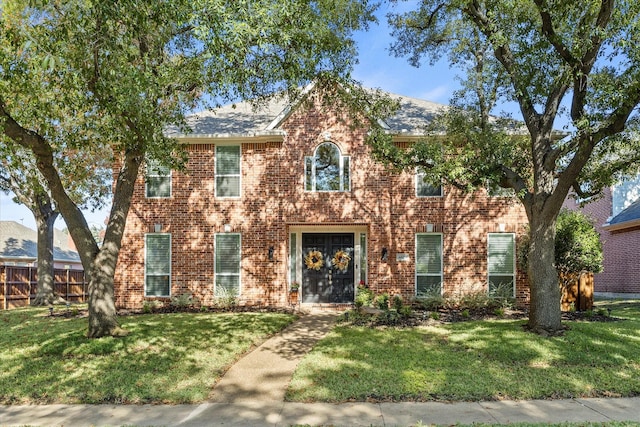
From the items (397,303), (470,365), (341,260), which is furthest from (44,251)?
(470,365)

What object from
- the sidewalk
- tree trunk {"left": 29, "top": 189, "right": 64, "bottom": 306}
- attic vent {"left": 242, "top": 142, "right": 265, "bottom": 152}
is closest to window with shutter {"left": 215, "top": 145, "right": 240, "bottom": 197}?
attic vent {"left": 242, "top": 142, "right": 265, "bottom": 152}

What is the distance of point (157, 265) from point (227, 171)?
3.74 meters

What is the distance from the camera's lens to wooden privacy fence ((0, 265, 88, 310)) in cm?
1602

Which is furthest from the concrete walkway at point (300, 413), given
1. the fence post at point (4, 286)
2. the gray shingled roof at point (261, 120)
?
the fence post at point (4, 286)

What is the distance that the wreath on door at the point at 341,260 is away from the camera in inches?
550

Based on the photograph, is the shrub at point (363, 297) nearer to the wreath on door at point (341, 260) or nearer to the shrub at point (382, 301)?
the shrub at point (382, 301)

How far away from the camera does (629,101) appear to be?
24.0 feet

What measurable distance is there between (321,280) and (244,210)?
332 cm

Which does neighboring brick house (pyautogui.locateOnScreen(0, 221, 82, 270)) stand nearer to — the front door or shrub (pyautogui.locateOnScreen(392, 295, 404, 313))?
the front door

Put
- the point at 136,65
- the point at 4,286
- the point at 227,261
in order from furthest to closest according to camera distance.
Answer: the point at 4,286, the point at 227,261, the point at 136,65

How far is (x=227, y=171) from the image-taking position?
14031mm

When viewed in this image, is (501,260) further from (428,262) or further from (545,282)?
(545,282)

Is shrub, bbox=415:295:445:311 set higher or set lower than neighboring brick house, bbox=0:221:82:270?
lower

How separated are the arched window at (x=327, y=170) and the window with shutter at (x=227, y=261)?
296 centimetres
